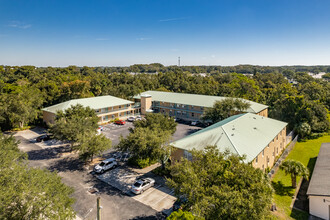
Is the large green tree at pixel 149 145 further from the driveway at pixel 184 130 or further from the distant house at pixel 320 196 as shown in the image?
the driveway at pixel 184 130

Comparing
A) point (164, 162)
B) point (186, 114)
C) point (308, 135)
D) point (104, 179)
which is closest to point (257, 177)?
point (164, 162)

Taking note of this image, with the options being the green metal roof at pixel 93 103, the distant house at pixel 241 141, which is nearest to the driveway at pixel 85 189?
the distant house at pixel 241 141

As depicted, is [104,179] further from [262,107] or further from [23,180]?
[262,107]

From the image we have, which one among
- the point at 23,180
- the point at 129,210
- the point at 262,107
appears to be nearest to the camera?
the point at 23,180

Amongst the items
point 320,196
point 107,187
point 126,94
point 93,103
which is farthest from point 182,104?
point 320,196

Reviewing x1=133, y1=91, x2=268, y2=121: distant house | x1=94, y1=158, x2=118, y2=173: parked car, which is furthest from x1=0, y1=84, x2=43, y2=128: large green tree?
x1=133, y1=91, x2=268, y2=121: distant house
